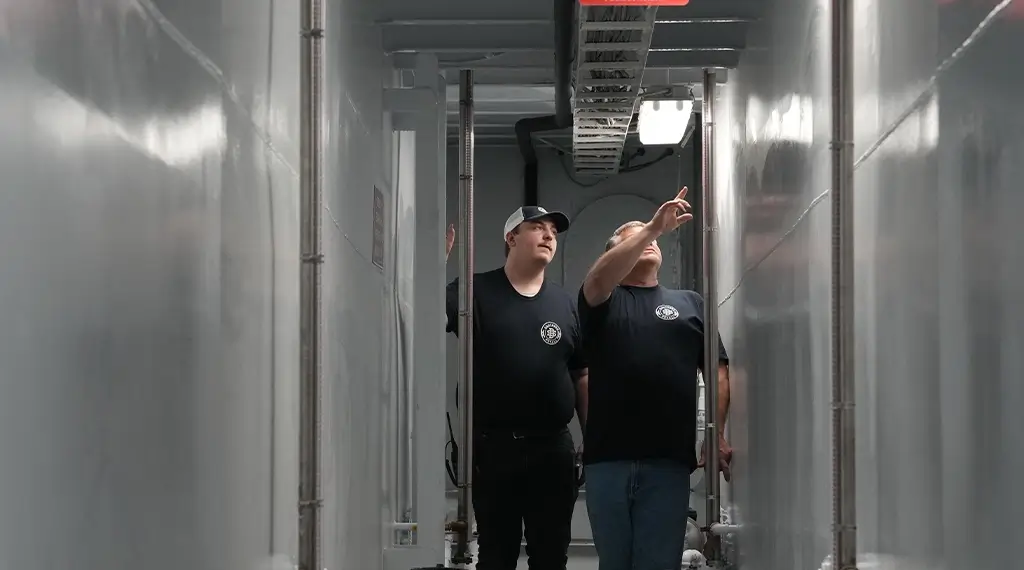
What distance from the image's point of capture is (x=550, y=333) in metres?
4.74

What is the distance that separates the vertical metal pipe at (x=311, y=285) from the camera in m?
2.47

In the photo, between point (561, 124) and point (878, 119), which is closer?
point (878, 119)

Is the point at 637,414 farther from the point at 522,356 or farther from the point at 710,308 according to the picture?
the point at 710,308

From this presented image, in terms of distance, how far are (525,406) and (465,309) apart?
1.68 ft

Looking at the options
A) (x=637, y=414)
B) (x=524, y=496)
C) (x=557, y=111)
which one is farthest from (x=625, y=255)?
(x=557, y=111)

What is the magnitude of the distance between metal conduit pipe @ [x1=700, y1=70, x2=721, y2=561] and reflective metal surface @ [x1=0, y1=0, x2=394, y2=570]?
215cm

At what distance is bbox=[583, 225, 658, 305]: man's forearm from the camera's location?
4.08 metres

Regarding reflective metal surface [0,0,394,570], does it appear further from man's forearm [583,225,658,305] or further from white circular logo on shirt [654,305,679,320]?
white circular logo on shirt [654,305,679,320]

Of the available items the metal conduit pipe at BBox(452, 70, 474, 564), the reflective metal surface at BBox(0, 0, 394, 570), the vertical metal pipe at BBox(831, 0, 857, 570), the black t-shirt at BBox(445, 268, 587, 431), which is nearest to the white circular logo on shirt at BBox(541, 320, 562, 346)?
the black t-shirt at BBox(445, 268, 587, 431)

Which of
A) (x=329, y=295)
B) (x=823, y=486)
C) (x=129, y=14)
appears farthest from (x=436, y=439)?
(x=129, y=14)

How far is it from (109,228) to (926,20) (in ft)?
4.04

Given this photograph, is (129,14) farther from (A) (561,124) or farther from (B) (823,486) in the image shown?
(A) (561,124)

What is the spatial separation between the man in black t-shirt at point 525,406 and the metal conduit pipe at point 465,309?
54mm

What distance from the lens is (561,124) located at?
5.57 metres
